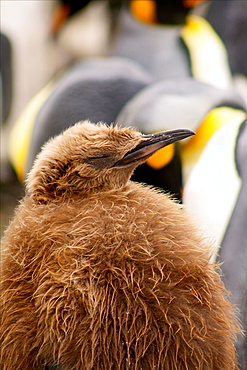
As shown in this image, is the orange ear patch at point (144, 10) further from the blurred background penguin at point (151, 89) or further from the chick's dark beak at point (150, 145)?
the chick's dark beak at point (150, 145)

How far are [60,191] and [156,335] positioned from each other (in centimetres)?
13

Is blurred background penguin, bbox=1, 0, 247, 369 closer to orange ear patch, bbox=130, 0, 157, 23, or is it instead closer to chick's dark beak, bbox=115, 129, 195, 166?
orange ear patch, bbox=130, 0, 157, 23

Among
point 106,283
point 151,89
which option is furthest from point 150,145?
point 151,89

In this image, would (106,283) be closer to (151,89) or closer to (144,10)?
(151,89)

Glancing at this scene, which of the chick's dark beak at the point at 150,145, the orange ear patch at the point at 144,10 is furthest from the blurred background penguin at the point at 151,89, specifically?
the chick's dark beak at the point at 150,145

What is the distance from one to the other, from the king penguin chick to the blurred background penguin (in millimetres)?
108

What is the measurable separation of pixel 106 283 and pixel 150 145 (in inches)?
4.2

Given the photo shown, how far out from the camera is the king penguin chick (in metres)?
0.33

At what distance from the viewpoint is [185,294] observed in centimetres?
34

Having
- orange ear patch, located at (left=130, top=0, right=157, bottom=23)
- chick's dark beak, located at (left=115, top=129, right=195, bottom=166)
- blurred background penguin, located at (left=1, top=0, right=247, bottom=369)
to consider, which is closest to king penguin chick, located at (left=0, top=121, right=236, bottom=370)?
chick's dark beak, located at (left=115, top=129, right=195, bottom=166)

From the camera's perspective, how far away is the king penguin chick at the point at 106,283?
1.09 ft

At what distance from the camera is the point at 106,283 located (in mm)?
341

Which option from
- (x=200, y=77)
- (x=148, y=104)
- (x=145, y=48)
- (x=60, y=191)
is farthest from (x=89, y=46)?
(x=60, y=191)

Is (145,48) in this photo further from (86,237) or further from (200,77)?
(86,237)
